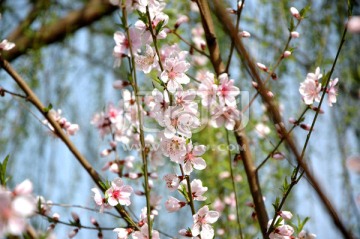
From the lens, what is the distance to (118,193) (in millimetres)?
1051

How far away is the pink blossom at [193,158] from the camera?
1.03 metres

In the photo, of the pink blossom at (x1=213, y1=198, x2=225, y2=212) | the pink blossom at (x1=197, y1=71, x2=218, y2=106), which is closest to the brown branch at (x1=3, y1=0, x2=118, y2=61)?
the pink blossom at (x1=213, y1=198, x2=225, y2=212)

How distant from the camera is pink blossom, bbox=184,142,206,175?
1.03 m

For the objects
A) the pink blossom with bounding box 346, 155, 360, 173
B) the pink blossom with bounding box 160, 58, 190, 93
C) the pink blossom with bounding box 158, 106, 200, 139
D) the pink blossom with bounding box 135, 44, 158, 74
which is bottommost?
the pink blossom with bounding box 346, 155, 360, 173

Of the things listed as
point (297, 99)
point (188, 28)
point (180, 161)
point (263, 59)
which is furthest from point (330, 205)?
point (188, 28)

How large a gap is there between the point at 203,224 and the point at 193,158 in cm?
13

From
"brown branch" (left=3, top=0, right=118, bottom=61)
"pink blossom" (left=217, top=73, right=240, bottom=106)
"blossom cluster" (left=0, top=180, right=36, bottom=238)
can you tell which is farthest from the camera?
"brown branch" (left=3, top=0, right=118, bottom=61)

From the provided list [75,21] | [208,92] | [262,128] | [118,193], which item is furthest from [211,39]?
[75,21]

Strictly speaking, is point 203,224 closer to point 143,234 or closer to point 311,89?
point 143,234

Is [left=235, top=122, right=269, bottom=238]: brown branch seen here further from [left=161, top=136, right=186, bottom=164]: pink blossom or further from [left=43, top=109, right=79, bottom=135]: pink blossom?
[left=43, top=109, right=79, bottom=135]: pink blossom

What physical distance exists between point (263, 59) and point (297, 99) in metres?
0.25

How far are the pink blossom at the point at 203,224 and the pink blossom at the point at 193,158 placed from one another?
8 cm

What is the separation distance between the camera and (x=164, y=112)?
1.03 meters

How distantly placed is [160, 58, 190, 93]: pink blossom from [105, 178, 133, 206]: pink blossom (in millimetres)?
219
